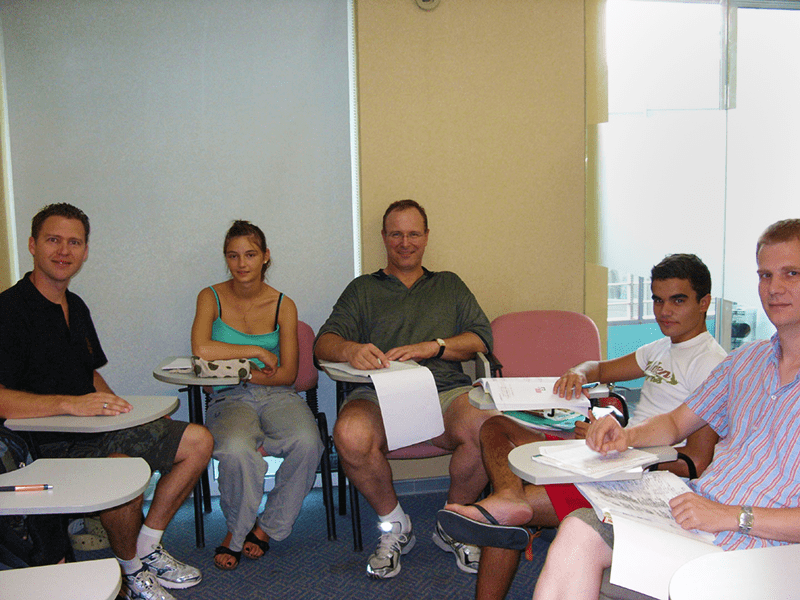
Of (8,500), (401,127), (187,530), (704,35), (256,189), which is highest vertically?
(704,35)

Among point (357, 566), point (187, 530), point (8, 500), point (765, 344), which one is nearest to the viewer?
point (8, 500)

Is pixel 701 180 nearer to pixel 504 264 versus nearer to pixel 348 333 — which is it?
pixel 504 264

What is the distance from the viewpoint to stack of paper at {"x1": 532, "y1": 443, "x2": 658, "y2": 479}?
5.01ft

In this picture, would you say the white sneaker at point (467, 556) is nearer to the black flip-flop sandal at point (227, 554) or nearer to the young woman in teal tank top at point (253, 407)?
the young woman in teal tank top at point (253, 407)

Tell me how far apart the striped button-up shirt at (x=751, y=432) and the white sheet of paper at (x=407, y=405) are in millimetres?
1043

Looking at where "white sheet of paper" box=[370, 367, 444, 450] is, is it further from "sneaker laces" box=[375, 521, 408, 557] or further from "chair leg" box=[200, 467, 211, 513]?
"chair leg" box=[200, 467, 211, 513]

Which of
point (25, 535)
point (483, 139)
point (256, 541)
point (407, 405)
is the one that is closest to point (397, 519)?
point (407, 405)

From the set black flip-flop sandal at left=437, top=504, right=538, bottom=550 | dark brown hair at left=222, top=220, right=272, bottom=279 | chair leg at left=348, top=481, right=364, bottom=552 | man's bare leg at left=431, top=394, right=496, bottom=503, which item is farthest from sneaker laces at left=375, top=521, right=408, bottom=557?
dark brown hair at left=222, top=220, right=272, bottom=279

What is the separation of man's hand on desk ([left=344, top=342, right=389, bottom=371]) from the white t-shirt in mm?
1032

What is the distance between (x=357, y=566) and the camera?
2617 mm

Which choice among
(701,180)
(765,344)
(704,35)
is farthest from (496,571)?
(704,35)

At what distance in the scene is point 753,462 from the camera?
5.17 feet

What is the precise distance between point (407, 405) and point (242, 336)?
0.96m

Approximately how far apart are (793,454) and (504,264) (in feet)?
7.18
